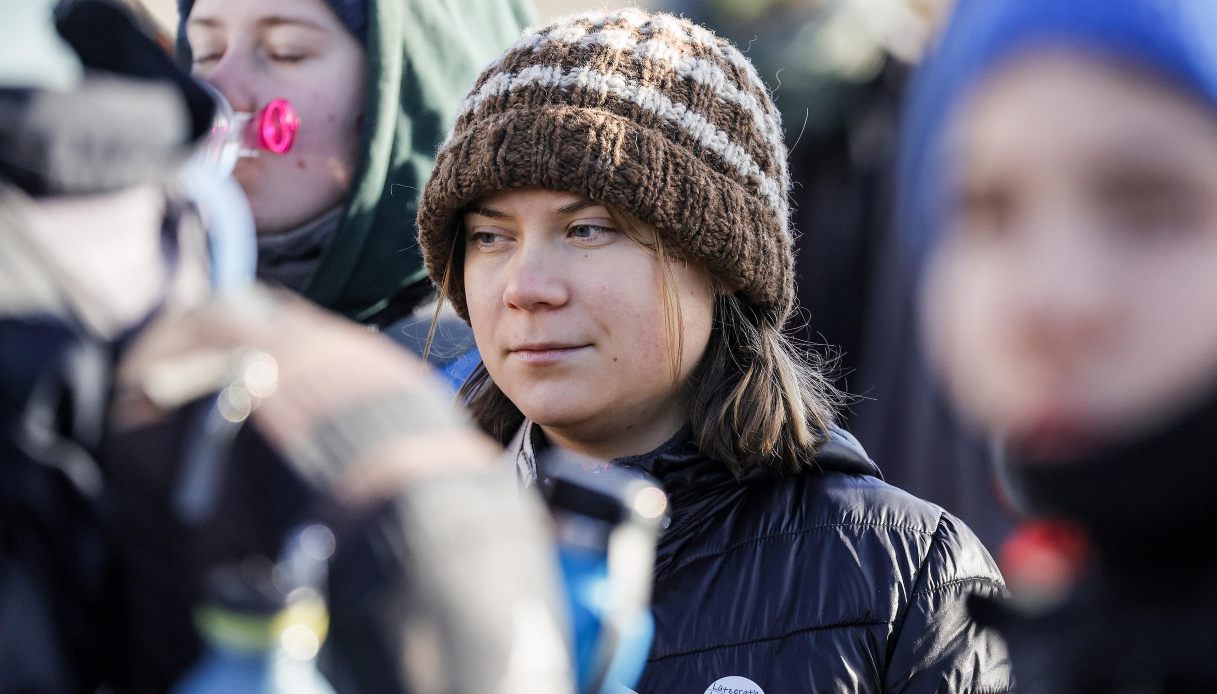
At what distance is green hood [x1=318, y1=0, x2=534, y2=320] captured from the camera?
2211 mm

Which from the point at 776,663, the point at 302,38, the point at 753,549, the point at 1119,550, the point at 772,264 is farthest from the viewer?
the point at 302,38

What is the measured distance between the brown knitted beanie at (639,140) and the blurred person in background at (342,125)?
37cm

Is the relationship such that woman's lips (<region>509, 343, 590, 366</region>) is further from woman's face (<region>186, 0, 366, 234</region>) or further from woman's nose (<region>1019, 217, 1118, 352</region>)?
woman's nose (<region>1019, 217, 1118, 352</region>)

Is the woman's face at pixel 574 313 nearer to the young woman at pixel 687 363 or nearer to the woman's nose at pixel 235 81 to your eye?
the young woman at pixel 687 363

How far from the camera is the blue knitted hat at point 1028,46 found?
658mm

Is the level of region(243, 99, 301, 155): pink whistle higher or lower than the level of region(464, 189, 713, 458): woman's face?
lower

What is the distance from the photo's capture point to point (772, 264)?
1.87 metres

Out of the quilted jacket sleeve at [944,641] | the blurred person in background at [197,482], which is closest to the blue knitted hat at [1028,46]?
the blurred person in background at [197,482]

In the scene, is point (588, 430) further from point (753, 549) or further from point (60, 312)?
point (60, 312)

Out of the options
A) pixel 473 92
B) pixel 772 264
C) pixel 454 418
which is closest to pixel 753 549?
pixel 772 264

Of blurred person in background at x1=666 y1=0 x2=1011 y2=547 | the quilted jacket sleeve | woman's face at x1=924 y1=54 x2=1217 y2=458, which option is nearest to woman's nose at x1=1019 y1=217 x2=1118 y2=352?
woman's face at x1=924 y1=54 x2=1217 y2=458

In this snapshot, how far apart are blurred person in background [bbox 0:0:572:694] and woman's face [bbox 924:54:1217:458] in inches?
11.9

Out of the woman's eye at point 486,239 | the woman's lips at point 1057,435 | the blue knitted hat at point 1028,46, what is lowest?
the woman's eye at point 486,239

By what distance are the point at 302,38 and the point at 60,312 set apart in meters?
1.46
